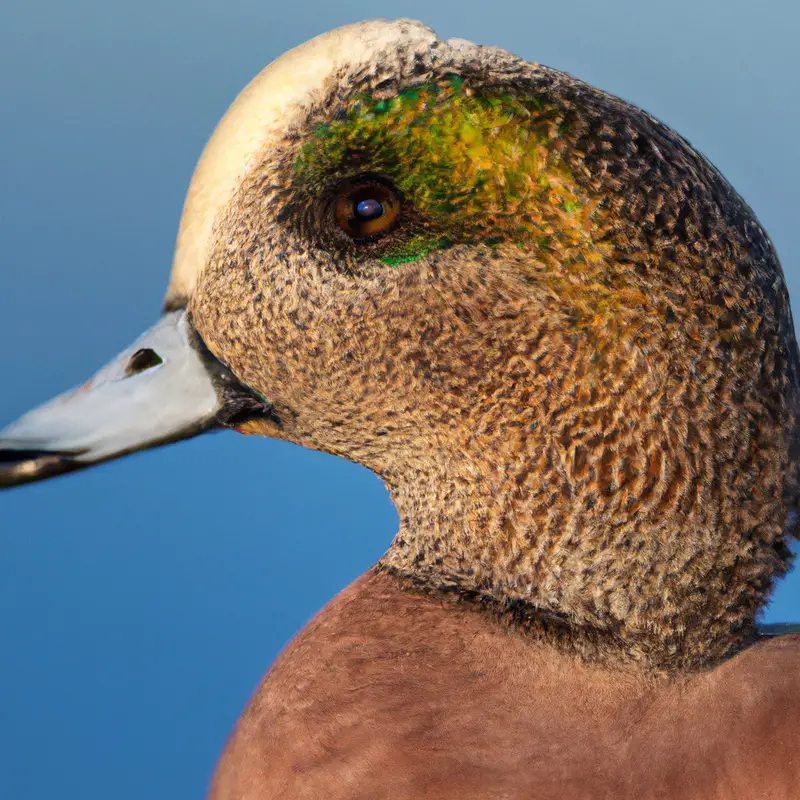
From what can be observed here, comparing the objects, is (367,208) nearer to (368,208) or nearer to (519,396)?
(368,208)

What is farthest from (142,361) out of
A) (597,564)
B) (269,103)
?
(597,564)

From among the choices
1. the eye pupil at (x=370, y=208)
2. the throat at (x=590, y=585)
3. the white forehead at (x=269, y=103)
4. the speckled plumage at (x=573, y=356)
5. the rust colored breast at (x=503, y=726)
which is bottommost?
the rust colored breast at (x=503, y=726)

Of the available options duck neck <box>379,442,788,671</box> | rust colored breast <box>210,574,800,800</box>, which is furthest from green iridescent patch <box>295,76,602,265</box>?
rust colored breast <box>210,574,800,800</box>

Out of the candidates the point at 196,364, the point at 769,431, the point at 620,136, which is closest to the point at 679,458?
the point at 769,431

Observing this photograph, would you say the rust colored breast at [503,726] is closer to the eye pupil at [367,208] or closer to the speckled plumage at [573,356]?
the speckled plumage at [573,356]

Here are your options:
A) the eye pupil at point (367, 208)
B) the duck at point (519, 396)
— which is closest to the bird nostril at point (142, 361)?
the duck at point (519, 396)

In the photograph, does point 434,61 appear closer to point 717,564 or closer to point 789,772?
point 717,564

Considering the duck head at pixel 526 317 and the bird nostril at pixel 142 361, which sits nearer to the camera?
the duck head at pixel 526 317
